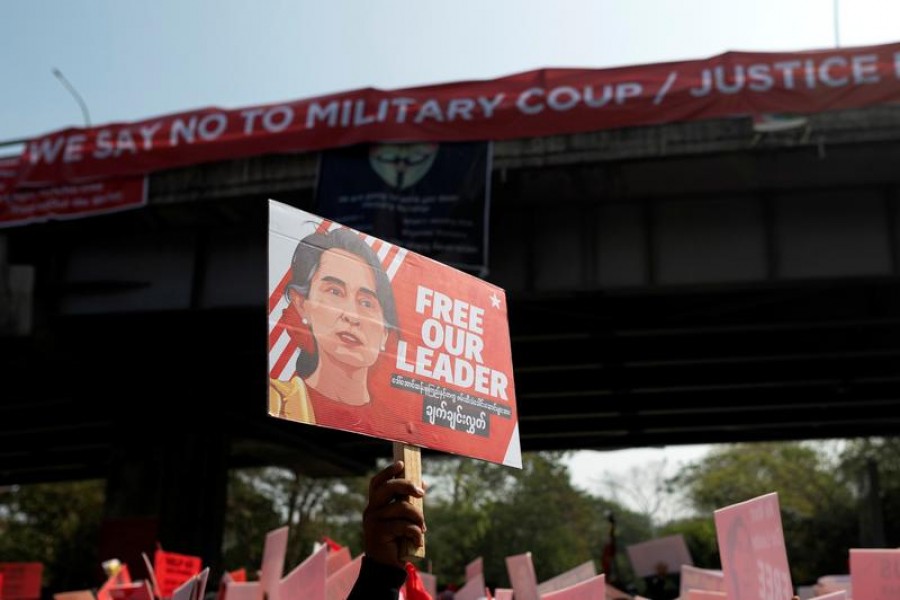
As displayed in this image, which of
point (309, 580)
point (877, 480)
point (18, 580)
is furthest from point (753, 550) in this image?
point (877, 480)

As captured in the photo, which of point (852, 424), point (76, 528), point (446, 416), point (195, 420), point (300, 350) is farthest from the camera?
point (76, 528)

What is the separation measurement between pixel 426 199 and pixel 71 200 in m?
5.75

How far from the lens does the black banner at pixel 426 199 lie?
49.9 ft

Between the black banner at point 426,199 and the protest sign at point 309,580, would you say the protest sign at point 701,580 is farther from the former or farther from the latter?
the black banner at point 426,199

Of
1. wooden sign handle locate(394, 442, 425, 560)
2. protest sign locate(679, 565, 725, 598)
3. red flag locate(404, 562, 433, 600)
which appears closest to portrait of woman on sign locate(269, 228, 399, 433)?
wooden sign handle locate(394, 442, 425, 560)

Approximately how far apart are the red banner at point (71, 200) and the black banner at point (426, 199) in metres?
3.54

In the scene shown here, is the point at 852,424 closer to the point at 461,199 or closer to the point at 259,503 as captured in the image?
the point at 461,199

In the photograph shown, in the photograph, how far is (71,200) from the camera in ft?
55.2

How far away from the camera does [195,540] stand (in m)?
22.3

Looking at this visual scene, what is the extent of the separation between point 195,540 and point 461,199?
10.8 meters

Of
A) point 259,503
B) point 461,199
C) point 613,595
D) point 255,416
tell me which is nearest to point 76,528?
point 259,503

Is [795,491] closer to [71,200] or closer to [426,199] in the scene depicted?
[426,199]

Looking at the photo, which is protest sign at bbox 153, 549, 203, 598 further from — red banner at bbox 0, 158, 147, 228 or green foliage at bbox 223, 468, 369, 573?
green foliage at bbox 223, 468, 369, 573

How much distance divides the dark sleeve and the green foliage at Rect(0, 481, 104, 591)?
52.0 m
